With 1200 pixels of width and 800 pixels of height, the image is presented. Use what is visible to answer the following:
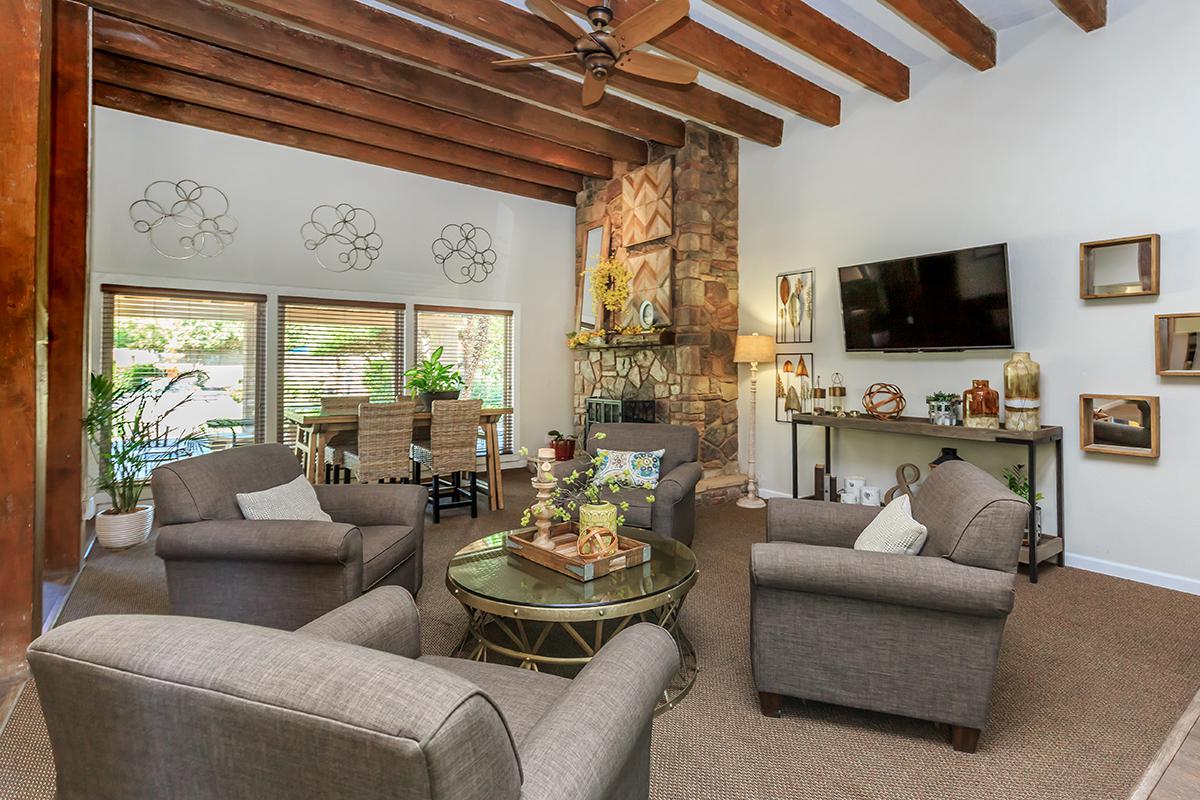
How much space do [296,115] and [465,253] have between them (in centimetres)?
203

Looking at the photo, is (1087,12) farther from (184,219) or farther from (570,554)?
(184,219)

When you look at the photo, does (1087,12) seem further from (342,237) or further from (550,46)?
(342,237)

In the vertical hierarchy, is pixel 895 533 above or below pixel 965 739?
above

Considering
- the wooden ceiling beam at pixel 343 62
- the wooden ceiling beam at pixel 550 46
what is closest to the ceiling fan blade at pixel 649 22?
the wooden ceiling beam at pixel 550 46

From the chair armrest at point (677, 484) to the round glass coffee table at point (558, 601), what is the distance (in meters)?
0.76

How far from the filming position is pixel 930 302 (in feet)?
13.6

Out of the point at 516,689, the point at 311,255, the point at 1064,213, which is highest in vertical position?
the point at 311,255

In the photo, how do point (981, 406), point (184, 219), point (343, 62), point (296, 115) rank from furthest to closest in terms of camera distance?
point (184, 219) < point (296, 115) < point (343, 62) < point (981, 406)

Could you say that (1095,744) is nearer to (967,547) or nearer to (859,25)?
(967,547)

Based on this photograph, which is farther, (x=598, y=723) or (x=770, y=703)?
(x=770, y=703)

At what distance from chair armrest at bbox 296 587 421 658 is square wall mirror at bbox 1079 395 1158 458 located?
3.90 meters

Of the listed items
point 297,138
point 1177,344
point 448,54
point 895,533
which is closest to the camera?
point 895,533

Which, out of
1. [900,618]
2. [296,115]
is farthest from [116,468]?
[900,618]

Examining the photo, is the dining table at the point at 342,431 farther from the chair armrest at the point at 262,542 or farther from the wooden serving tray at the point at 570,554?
the wooden serving tray at the point at 570,554
